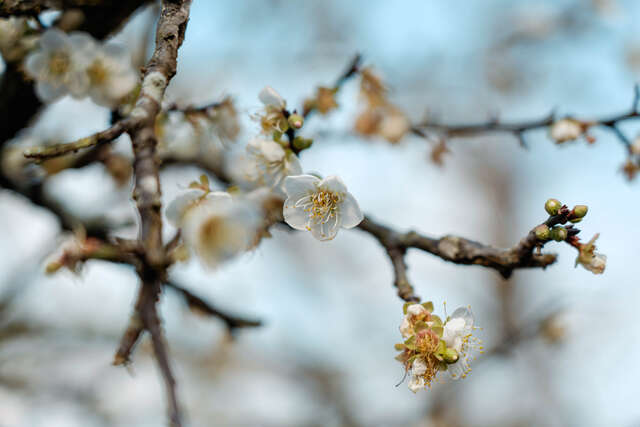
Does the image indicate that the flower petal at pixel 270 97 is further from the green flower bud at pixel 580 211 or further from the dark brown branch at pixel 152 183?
the green flower bud at pixel 580 211

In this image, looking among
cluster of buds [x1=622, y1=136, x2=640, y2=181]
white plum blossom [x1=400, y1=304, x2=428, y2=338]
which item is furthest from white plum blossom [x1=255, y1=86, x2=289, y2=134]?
cluster of buds [x1=622, y1=136, x2=640, y2=181]

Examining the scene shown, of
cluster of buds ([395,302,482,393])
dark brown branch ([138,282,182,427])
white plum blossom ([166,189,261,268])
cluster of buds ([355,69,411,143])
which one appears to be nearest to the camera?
dark brown branch ([138,282,182,427])

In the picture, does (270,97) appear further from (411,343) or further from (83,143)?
(411,343)

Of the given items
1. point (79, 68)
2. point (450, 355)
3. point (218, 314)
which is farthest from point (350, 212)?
point (79, 68)

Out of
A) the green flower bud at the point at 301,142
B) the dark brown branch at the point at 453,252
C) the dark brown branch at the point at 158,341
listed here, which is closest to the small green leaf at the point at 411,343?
the dark brown branch at the point at 453,252

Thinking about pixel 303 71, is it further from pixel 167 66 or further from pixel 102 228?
pixel 167 66

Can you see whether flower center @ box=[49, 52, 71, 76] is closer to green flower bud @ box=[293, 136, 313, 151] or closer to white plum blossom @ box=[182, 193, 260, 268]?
green flower bud @ box=[293, 136, 313, 151]
